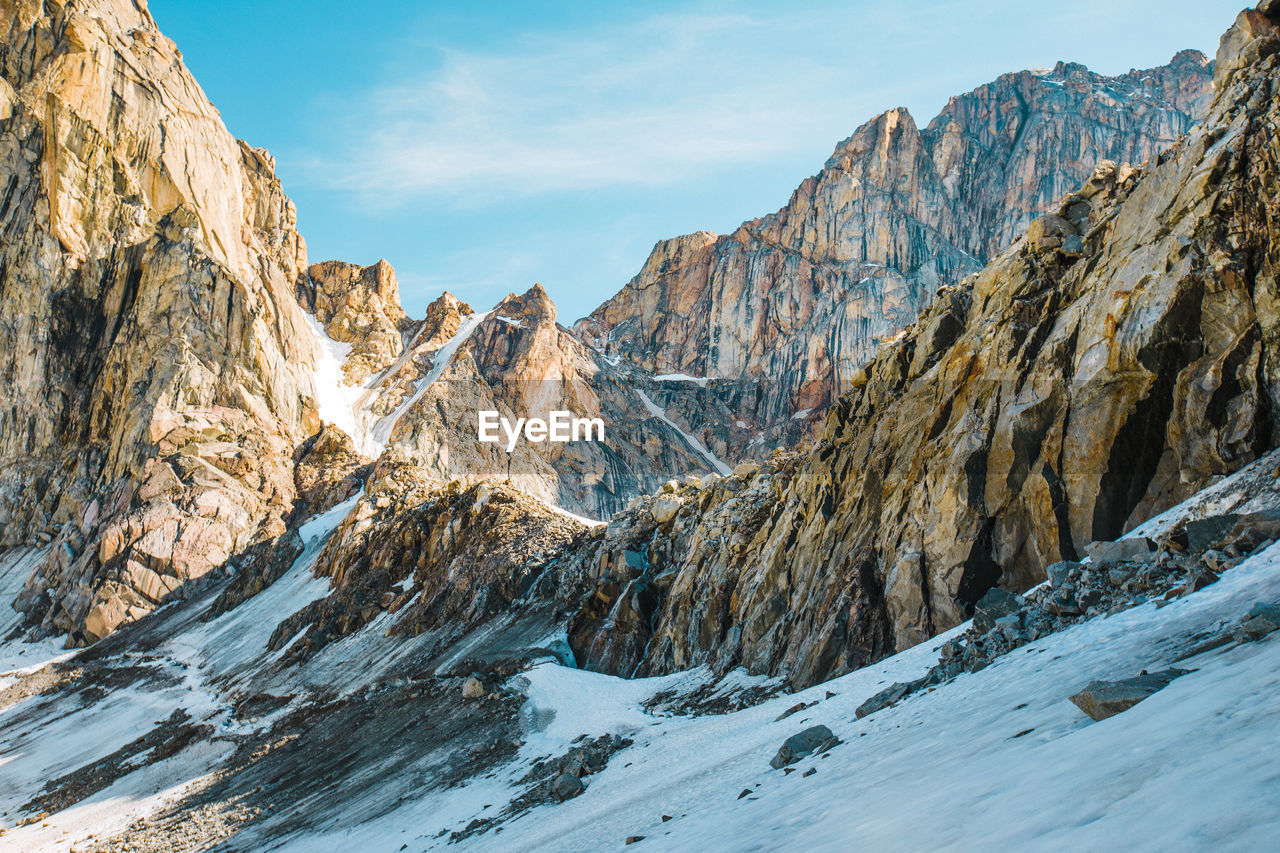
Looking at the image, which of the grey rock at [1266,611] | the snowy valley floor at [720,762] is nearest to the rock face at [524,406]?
the snowy valley floor at [720,762]

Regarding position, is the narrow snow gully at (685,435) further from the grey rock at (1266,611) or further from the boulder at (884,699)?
the grey rock at (1266,611)

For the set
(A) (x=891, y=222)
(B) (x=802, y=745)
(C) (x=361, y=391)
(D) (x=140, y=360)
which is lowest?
(B) (x=802, y=745)

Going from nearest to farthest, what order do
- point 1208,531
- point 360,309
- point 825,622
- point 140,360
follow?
point 1208,531
point 825,622
point 140,360
point 360,309

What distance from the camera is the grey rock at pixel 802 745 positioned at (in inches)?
504

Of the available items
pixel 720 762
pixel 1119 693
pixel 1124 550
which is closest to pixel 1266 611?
pixel 1119 693

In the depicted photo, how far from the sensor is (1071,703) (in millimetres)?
8500

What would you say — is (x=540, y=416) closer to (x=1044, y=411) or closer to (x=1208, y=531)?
(x=1044, y=411)

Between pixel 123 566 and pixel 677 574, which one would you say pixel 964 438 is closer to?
pixel 677 574

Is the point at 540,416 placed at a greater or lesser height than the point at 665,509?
greater

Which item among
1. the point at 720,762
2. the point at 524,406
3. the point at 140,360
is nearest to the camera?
the point at 720,762

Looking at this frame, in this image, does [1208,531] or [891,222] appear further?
[891,222]

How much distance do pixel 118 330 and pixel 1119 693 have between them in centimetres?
12203

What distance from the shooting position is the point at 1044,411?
20.4 metres

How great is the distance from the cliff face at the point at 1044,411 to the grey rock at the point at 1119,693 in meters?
11.2
